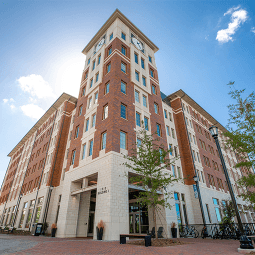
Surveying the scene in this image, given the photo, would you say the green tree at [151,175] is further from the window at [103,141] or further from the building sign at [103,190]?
the window at [103,141]

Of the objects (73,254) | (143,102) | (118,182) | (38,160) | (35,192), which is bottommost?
(73,254)

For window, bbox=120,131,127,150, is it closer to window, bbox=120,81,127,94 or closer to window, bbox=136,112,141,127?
window, bbox=136,112,141,127

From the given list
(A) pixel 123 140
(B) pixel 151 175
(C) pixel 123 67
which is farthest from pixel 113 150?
(C) pixel 123 67

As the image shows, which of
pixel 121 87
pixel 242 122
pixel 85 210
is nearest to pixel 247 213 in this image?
pixel 242 122

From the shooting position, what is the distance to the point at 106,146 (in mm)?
17141

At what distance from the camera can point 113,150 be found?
1642 centimetres

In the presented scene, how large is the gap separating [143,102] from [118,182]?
473 inches

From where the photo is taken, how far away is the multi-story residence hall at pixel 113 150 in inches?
662

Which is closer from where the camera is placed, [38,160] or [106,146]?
[106,146]

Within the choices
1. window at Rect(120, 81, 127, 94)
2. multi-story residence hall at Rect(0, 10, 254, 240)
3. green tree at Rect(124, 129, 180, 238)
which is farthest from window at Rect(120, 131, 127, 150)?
window at Rect(120, 81, 127, 94)

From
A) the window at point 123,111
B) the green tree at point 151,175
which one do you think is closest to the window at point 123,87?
the window at point 123,111

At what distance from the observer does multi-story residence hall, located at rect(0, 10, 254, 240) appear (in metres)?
16.8

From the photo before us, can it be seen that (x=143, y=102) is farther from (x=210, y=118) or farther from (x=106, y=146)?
(x=210, y=118)

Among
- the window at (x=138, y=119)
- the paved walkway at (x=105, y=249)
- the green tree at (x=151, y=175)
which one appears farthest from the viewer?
the window at (x=138, y=119)
